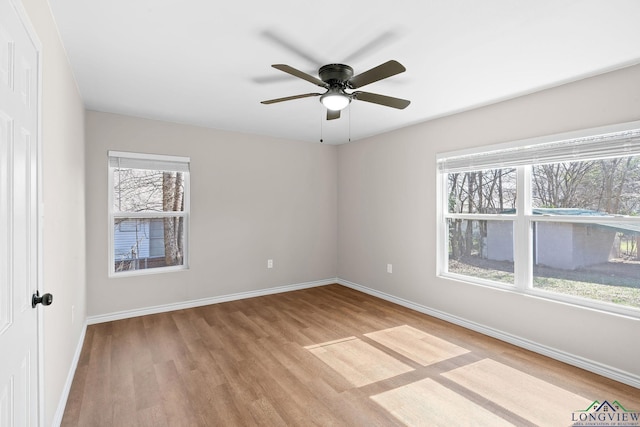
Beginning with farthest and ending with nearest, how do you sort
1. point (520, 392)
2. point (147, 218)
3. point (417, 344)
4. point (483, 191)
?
point (147, 218)
point (483, 191)
point (417, 344)
point (520, 392)

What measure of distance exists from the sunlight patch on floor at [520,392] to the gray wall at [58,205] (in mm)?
2730

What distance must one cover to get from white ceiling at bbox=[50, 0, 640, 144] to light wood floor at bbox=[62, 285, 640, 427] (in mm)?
2440

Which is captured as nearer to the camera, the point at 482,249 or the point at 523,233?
the point at 523,233

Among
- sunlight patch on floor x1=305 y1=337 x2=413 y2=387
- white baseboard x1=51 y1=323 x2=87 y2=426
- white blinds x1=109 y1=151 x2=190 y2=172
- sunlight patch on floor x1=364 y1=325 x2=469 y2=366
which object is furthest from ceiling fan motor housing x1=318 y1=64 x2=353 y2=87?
white baseboard x1=51 y1=323 x2=87 y2=426

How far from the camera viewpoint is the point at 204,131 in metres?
4.38

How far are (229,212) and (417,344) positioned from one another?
9.73ft

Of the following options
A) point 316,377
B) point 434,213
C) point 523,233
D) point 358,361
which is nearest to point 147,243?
point 316,377

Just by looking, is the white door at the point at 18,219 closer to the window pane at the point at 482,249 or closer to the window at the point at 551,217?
the window at the point at 551,217

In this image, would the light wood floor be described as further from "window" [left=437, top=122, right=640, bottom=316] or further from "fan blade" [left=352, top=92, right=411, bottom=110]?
"fan blade" [left=352, top=92, right=411, bottom=110]

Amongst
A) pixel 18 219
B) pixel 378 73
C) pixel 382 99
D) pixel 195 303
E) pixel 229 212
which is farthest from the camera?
pixel 229 212

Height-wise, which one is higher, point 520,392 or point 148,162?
point 148,162

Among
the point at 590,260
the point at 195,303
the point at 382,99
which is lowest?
the point at 195,303

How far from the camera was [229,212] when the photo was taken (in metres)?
4.59

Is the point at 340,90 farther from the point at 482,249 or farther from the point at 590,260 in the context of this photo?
the point at 590,260
